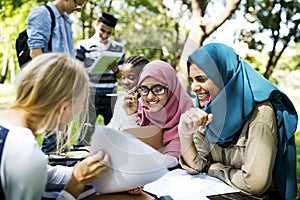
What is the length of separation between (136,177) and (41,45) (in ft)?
6.55

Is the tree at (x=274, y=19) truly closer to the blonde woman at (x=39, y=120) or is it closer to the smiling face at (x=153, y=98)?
the smiling face at (x=153, y=98)

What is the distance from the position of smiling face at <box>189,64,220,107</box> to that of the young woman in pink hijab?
0.07 m

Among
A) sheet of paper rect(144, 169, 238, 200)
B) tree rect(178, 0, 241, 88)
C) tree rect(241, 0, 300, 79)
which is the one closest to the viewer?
sheet of paper rect(144, 169, 238, 200)

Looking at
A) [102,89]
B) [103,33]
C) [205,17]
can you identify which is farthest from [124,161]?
[205,17]

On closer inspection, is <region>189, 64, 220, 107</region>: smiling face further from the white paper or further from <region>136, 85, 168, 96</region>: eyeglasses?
the white paper

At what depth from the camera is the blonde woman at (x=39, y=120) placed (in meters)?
1.24

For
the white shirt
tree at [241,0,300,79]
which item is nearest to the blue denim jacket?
the white shirt

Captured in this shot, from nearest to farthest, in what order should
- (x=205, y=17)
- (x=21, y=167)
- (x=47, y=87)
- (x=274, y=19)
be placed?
(x=21, y=167) → (x=47, y=87) → (x=205, y=17) → (x=274, y=19)

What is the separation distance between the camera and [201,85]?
1.73 meters

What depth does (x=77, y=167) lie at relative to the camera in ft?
4.70

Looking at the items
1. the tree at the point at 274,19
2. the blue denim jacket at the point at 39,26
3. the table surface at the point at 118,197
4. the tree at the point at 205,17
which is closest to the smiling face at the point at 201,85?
the table surface at the point at 118,197

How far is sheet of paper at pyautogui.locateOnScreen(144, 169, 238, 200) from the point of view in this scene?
5.61 feet

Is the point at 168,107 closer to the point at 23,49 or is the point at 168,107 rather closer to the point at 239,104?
the point at 239,104

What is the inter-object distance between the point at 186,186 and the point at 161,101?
359 millimetres
